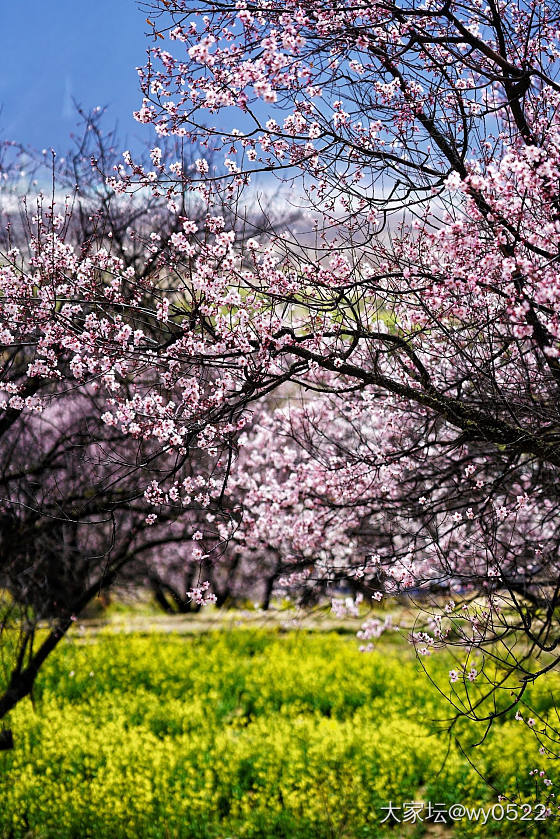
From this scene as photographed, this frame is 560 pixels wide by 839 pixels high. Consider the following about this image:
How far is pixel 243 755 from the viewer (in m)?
9.84

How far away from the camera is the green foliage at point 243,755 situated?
8484 millimetres

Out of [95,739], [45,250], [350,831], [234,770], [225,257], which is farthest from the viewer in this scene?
[95,739]

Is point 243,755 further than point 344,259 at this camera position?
Yes

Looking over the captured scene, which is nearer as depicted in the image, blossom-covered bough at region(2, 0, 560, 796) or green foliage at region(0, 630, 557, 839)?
blossom-covered bough at region(2, 0, 560, 796)

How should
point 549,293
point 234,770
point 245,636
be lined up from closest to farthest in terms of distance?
point 549,293, point 234,770, point 245,636

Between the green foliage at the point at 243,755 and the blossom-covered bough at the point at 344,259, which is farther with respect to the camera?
the green foliage at the point at 243,755

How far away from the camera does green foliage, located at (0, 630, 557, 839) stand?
334 inches

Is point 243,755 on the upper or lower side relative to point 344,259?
lower

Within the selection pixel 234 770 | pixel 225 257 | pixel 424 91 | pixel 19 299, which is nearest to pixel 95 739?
pixel 234 770

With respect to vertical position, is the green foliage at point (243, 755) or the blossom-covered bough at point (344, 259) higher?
the blossom-covered bough at point (344, 259)

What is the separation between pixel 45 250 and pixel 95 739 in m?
7.96

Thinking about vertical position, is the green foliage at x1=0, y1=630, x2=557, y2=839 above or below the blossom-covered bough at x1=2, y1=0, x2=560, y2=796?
below

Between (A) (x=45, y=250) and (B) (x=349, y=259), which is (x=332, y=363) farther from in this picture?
(A) (x=45, y=250)

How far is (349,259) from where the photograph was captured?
5.33 metres
